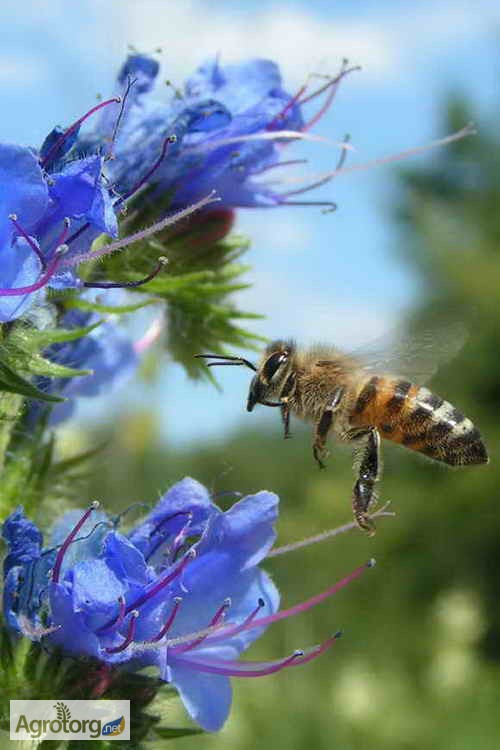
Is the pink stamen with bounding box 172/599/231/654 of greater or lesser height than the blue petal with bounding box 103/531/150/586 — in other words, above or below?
below

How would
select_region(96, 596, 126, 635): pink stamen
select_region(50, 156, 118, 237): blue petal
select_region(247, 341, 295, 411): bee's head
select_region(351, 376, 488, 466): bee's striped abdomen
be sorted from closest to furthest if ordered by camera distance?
select_region(50, 156, 118, 237): blue petal
select_region(96, 596, 126, 635): pink stamen
select_region(247, 341, 295, 411): bee's head
select_region(351, 376, 488, 466): bee's striped abdomen

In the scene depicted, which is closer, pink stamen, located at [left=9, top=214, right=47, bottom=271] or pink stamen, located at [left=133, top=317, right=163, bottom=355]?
pink stamen, located at [left=9, top=214, right=47, bottom=271]

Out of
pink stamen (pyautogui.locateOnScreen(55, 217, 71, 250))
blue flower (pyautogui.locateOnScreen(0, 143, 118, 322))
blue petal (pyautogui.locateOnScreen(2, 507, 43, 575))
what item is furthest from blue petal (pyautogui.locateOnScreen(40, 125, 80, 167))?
blue petal (pyautogui.locateOnScreen(2, 507, 43, 575))

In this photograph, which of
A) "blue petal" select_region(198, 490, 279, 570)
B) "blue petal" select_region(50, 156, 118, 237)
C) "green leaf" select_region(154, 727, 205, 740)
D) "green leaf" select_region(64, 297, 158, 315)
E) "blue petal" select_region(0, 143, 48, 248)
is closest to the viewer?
"blue petal" select_region(0, 143, 48, 248)

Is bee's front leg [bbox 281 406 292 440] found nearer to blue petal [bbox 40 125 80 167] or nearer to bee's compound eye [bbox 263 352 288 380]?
bee's compound eye [bbox 263 352 288 380]

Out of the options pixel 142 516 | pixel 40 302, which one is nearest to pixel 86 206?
pixel 40 302

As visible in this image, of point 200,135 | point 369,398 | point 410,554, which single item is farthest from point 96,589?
point 410,554

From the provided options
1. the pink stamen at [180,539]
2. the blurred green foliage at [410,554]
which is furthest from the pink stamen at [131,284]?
the blurred green foliage at [410,554]

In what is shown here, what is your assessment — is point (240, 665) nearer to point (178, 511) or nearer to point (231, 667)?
point (231, 667)
